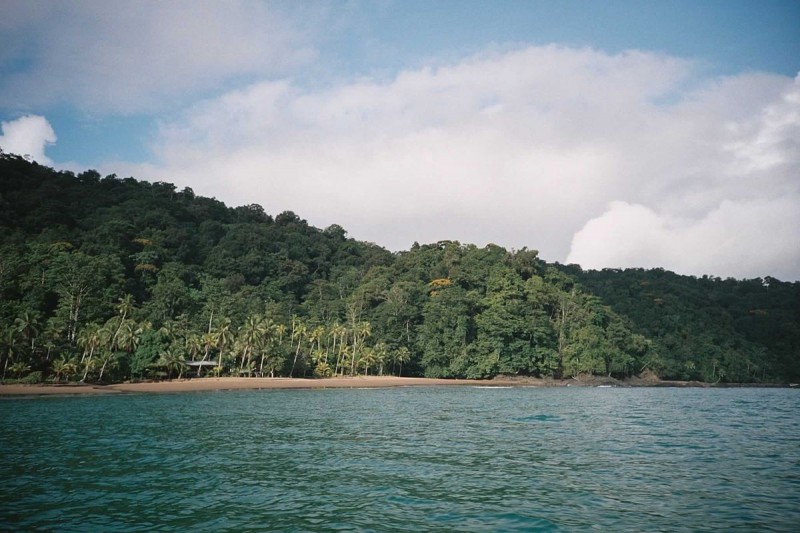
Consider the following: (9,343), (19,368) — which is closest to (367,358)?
(19,368)

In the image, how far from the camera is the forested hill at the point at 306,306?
262ft

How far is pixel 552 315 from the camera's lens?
127938mm

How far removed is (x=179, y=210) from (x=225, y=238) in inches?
819

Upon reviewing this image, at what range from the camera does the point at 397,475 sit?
18578 millimetres

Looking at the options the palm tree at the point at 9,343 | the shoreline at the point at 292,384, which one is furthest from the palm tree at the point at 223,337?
the palm tree at the point at 9,343

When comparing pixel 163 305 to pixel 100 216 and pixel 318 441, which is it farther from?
pixel 318 441

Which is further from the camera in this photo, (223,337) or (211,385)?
(223,337)

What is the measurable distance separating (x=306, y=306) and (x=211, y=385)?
187ft

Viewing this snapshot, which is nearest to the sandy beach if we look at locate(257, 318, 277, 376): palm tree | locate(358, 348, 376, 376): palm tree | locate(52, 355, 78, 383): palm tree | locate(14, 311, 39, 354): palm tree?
locate(52, 355, 78, 383): palm tree

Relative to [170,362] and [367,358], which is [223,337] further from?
[367,358]

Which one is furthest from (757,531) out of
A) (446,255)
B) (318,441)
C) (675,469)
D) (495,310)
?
(446,255)

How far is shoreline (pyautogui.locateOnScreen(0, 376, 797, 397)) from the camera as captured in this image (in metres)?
60.2

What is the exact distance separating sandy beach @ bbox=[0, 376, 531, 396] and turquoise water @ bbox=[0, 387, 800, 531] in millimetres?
26963

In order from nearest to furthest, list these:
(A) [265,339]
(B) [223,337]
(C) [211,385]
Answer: (C) [211,385]
(B) [223,337]
(A) [265,339]
